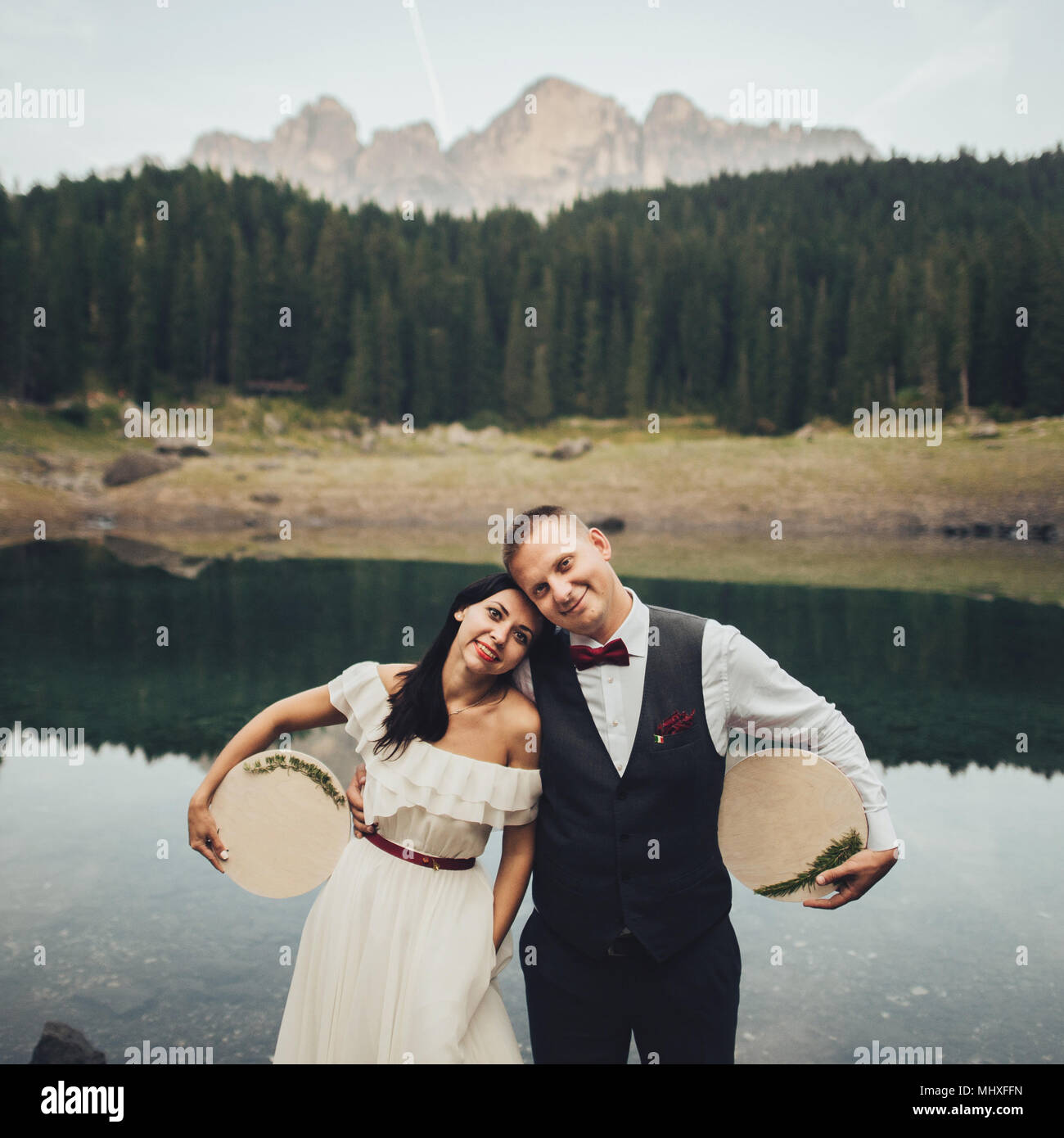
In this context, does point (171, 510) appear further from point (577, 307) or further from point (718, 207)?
point (718, 207)

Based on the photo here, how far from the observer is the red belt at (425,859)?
128 inches

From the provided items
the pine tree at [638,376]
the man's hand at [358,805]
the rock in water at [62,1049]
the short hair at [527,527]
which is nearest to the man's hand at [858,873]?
the short hair at [527,527]

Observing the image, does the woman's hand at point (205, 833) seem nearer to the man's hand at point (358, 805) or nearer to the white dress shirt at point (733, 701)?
the man's hand at point (358, 805)

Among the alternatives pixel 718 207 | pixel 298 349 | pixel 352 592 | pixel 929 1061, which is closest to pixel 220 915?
pixel 929 1061

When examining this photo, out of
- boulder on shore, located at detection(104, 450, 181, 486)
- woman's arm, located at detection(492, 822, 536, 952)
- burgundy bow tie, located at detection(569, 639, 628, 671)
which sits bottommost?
woman's arm, located at detection(492, 822, 536, 952)

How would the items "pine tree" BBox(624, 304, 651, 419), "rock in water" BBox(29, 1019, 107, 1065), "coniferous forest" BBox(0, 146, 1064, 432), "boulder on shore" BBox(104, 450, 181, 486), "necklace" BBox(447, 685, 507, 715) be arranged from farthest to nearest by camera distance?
"pine tree" BBox(624, 304, 651, 419)
"coniferous forest" BBox(0, 146, 1064, 432)
"boulder on shore" BBox(104, 450, 181, 486)
"rock in water" BBox(29, 1019, 107, 1065)
"necklace" BBox(447, 685, 507, 715)

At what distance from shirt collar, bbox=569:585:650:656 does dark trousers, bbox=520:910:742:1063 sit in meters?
1.07

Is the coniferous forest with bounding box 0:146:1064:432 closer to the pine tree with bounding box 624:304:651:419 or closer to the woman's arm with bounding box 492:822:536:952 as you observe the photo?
the pine tree with bounding box 624:304:651:419

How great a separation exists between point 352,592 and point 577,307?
186 feet

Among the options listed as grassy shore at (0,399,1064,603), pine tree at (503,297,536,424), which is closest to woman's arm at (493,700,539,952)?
grassy shore at (0,399,1064,603)

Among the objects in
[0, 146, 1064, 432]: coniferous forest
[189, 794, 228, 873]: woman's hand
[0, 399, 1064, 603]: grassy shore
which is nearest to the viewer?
[189, 794, 228, 873]: woman's hand

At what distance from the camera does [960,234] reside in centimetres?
7906

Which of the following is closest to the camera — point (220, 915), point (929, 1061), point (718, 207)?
point (929, 1061)

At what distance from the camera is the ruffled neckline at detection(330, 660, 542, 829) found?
10.5ft
